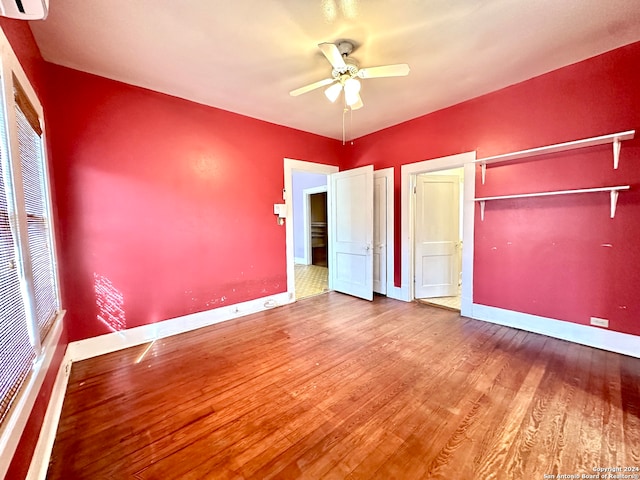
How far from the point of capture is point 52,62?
7.48 feet

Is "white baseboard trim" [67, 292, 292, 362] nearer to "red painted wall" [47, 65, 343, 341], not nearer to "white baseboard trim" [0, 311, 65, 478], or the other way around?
"red painted wall" [47, 65, 343, 341]

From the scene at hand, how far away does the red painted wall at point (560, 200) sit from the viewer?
2.28 m

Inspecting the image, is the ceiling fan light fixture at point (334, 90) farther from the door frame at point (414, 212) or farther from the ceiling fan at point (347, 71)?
the door frame at point (414, 212)

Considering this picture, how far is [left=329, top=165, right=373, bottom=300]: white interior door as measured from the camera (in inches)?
154

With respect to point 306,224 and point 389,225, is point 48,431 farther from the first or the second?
point 306,224

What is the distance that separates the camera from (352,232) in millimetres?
4180

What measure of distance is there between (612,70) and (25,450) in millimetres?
4667

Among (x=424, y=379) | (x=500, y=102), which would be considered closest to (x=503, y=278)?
(x=424, y=379)

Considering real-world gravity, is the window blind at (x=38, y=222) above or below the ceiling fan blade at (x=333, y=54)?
below

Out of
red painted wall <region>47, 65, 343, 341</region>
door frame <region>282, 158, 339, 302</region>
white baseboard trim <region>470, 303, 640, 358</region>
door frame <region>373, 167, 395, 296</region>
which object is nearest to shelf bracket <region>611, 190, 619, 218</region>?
white baseboard trim <region>470, 303, 640, 358</region>

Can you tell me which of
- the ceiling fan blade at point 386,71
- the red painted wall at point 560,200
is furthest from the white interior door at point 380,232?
the ceiling fan blade at point 386,71

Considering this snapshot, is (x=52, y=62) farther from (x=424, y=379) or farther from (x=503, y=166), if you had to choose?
(x=503, y=166)

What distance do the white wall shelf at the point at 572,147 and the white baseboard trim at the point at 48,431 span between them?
4086mm

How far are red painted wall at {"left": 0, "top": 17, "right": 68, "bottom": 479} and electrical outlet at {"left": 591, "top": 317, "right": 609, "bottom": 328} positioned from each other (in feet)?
13.3
